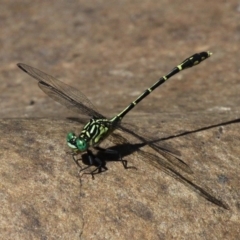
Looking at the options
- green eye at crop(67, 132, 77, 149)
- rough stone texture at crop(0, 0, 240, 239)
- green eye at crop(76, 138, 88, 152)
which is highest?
green eye at crop(67, 132, 77, 149)

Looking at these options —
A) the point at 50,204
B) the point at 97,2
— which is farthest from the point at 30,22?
the point at 50,204

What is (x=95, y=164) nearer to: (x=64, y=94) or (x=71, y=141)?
(x=71, y=141)

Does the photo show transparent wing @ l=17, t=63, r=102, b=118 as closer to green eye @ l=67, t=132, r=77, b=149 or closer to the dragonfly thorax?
the dragonfly thorax

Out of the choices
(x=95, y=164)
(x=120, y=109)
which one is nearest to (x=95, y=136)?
(x=95, y=164)

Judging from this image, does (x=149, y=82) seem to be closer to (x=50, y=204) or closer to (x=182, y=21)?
→ (x=182, y=21)

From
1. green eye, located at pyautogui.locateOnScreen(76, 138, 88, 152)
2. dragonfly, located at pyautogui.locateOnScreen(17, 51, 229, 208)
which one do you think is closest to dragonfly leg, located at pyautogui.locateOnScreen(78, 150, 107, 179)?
dragonfly, located at pyautogui.locateOnScreen(17, 51, 229, 208)
